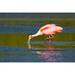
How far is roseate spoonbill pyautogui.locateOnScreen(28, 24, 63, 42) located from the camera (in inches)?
78.1

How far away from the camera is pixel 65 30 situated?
199 cm

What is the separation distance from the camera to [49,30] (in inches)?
78.8

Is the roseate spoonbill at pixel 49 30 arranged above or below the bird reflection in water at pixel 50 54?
above

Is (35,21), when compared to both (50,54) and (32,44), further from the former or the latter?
(50,54)

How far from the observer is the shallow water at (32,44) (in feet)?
6.44

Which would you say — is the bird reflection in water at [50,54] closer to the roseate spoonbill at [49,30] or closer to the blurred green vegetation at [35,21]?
the roseate spoonbill at [49,30]

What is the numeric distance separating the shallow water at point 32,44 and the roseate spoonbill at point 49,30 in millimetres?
44

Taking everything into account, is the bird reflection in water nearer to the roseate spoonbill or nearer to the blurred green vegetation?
the roseate spoonbill

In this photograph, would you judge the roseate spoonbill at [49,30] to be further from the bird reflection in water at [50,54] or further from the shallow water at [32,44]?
the bird reflection in water at [50,54]

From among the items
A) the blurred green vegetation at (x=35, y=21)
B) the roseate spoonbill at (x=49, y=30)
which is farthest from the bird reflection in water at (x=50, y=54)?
the blurred green vegetation at (x=35, y=21)

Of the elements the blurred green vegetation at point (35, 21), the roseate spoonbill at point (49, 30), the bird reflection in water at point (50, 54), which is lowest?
the bird reflection in water at point (50, 54)
